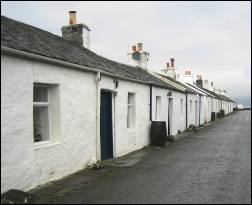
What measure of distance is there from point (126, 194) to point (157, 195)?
2.10ft

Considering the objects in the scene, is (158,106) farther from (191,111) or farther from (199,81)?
(199,81)

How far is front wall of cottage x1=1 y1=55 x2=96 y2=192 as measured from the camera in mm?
7086

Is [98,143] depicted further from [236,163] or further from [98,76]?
[236,163]

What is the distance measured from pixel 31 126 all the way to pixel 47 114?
1.19m

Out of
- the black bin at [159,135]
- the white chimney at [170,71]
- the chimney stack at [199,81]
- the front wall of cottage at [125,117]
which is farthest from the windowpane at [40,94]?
the chimney stack at [199,81]

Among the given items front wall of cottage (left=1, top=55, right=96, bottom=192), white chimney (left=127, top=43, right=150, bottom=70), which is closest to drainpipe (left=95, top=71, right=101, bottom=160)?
front wall of cottage (left=1, top=55, right=96, bottom=192)

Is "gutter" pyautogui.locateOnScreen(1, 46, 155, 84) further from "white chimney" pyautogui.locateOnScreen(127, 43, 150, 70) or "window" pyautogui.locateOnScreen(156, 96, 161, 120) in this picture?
"white chimney" pyautogui.locateOnScreen(127, 43, 150, 70)

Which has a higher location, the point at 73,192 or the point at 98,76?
the point at 98,76

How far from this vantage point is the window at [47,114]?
883 cm

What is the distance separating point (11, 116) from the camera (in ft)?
23.6

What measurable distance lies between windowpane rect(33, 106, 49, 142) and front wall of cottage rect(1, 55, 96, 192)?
319mm

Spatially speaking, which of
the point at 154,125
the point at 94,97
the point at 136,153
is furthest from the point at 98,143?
the point at 154,125

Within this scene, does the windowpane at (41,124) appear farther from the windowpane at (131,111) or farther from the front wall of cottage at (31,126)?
the windowpane at (131,111)

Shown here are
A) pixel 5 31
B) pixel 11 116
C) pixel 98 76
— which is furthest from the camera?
A: pixel 98 76
